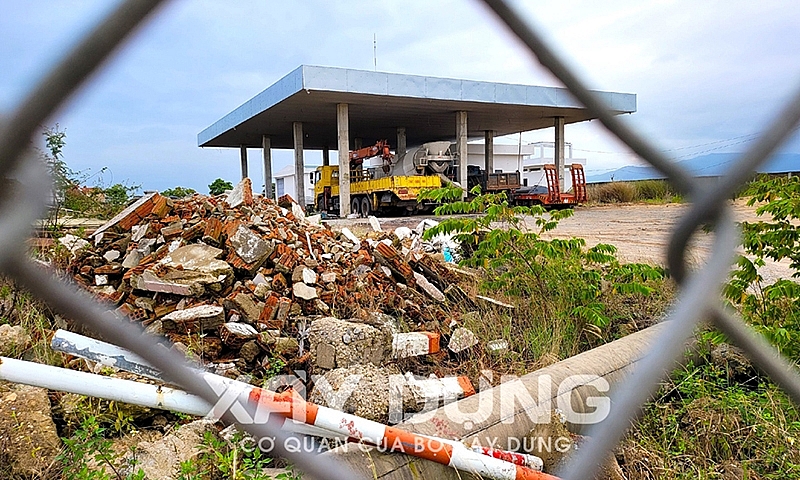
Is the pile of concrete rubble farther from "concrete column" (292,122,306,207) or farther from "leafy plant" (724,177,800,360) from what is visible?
"concrete column" (292,122,306,207)

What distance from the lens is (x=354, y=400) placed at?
2.28m

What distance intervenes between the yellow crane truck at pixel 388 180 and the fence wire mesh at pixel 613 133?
12.8m

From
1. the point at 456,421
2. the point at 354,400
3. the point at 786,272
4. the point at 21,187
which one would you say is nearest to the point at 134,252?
the point at 354,400

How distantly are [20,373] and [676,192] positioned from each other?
216 cm

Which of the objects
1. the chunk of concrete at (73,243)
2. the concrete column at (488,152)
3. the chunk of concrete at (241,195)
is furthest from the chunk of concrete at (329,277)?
the concrete column at (488,152)

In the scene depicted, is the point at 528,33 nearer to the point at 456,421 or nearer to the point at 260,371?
the point at 456,421

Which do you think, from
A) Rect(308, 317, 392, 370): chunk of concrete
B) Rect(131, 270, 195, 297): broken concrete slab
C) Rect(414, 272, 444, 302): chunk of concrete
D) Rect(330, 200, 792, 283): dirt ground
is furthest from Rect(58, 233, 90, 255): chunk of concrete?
Rect(414, 272, 444, 302): chunk of concrete

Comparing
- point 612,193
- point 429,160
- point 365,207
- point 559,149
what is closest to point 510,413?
point 365,207

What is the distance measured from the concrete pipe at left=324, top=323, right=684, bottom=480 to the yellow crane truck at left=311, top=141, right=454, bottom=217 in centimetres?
1105

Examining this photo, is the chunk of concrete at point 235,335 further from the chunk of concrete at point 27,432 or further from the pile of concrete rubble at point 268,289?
the chunk of concrete at point 27,432

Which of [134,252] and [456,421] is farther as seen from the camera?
[134,252]

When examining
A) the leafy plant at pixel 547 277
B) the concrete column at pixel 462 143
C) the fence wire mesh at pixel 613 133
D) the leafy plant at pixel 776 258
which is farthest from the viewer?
the concrete column at pixel 462 143

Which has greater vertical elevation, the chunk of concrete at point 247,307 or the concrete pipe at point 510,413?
the chunk of concrete at point 247,307

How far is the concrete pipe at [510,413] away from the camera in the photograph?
1712 millimetres
